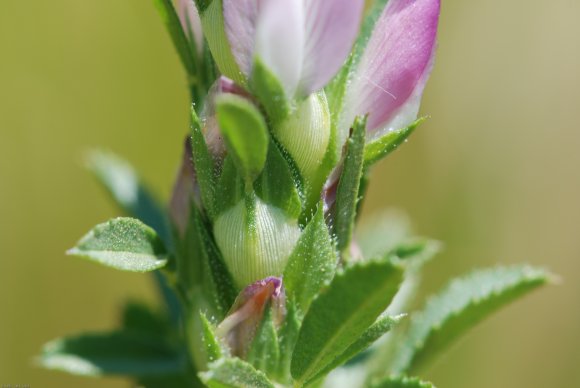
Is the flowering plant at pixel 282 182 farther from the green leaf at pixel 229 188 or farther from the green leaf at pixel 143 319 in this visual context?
the green leaf at pixel 143 319

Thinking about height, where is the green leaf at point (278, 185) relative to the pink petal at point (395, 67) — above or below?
below

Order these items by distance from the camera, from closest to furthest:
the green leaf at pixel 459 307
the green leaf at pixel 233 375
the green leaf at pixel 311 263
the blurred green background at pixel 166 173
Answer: the green leaf at pixel 233 375, the green leaf at pixel 311 263, the green leaf at pixel 459 307, the blurred green background at pixel 166 173

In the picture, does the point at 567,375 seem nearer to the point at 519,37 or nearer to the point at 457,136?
the point at 457,136

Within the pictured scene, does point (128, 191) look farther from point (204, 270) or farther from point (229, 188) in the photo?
point (229, 188)

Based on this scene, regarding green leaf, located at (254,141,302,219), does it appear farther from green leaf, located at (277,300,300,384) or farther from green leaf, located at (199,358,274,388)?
green leaf, located at (199,358,274,388)

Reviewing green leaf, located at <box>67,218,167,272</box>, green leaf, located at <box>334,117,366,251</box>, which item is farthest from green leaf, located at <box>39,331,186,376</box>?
green leaf, located at <box>334,117,366,251</box>

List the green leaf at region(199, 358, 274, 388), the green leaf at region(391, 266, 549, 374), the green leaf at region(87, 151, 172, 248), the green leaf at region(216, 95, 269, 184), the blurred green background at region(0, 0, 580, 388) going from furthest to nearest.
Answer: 1. the blurred green background at region(0, 0, 580, 388)
2. the green leaf at region(87, 151, 172, 248)
3. the green leaf at region(391, 266, 549, 374)
4. the green leaf at region(199, 358, 274, 388)
5. the green leaf at region(216, 95, 269, 184)

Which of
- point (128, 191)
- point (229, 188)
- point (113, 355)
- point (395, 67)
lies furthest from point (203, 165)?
point (128, 191)

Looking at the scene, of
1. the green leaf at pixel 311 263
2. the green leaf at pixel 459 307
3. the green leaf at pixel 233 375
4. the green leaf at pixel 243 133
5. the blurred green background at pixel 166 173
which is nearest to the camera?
the green leaf at pixel 243 133

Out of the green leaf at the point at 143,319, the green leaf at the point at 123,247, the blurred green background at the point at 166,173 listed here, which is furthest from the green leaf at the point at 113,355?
the blurred green background at the point at 166,173
